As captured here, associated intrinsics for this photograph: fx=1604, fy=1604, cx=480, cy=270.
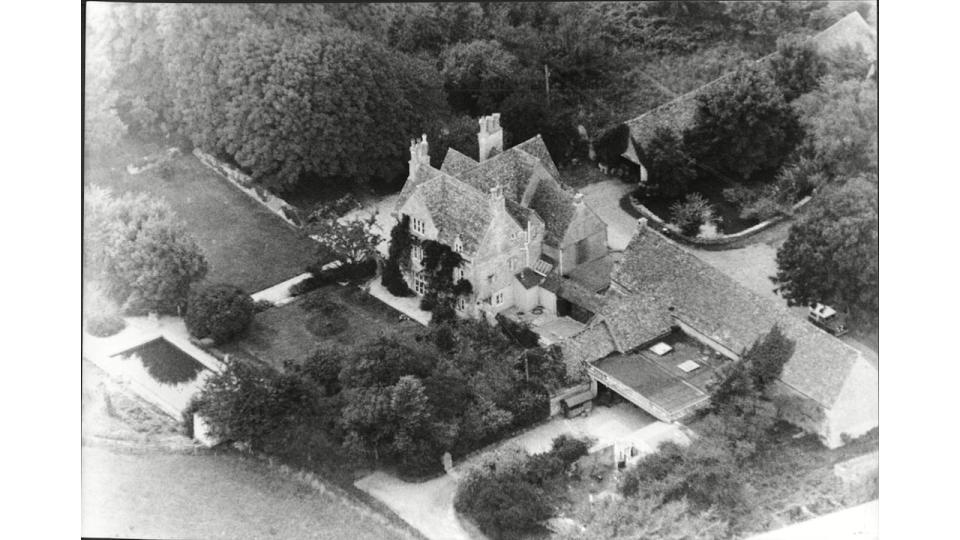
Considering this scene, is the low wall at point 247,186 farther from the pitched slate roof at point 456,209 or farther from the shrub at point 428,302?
the shrub at point 428,302

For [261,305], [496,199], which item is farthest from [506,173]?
[261,305]

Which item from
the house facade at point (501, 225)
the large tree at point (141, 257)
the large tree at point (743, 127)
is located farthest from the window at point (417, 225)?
the large tree at point (743, 127)

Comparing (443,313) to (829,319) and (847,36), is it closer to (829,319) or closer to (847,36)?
(829,319)

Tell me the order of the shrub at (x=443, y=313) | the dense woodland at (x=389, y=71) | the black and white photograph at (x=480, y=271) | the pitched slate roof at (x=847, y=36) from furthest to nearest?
the pitched slate roof at (x=847, y=36)
the dense woodland at (x=389, y=71)
the shrub at (x=443, y=313)
the black and white photograph at (x=480, y=271)

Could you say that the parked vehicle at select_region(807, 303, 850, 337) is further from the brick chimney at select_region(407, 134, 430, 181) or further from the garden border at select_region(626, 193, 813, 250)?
the brick chimney at select_region(407, 134, 430, 181)

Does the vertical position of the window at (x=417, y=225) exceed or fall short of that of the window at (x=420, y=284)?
it exceeds it

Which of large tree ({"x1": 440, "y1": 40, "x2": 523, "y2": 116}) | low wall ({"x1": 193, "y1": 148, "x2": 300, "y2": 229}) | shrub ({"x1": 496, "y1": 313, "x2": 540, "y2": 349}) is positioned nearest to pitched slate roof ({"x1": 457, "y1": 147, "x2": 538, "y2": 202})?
shrub ({"x1": 496, "y1": 313, "x2": 540, "y2": 349})
